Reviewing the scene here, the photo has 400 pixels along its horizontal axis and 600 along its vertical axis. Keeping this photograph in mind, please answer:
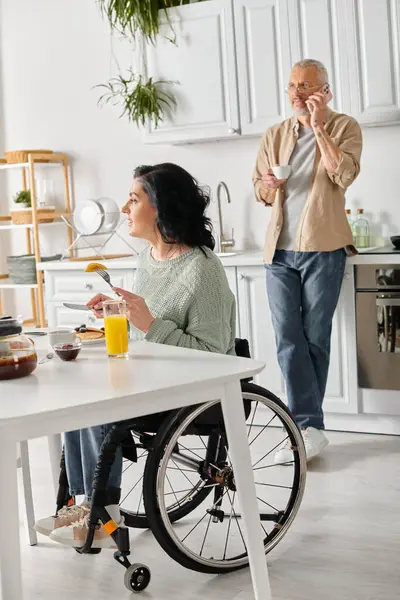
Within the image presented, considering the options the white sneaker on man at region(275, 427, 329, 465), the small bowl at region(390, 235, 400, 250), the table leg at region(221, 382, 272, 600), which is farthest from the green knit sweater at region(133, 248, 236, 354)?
the small bowl at region(390, 235, 400, 250)

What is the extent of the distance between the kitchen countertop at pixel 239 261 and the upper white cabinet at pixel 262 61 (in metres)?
0.64

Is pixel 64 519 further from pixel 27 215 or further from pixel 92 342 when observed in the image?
pixel 27 215

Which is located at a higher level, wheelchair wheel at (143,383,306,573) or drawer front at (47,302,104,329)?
drawer front at (47,302,104,329)

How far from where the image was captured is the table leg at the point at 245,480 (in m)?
2.27

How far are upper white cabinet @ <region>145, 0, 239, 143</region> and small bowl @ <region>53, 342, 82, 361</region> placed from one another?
7.71 ft

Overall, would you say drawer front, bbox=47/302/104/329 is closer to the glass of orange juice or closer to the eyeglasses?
the eyeglasses

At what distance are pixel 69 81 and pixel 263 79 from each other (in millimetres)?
1443

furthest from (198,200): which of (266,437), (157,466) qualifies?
(266,437)

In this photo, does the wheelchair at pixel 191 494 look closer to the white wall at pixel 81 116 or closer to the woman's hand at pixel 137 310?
the woman's hand at pixel 137 310

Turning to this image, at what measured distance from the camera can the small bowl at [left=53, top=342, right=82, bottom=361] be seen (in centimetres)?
247

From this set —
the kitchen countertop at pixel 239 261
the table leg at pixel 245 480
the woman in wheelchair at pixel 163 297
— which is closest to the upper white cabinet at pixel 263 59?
the kitchen countertop at pixel 239 261

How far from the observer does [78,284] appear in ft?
15.9

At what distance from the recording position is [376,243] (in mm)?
4598

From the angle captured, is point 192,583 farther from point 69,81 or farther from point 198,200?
point 69,81
